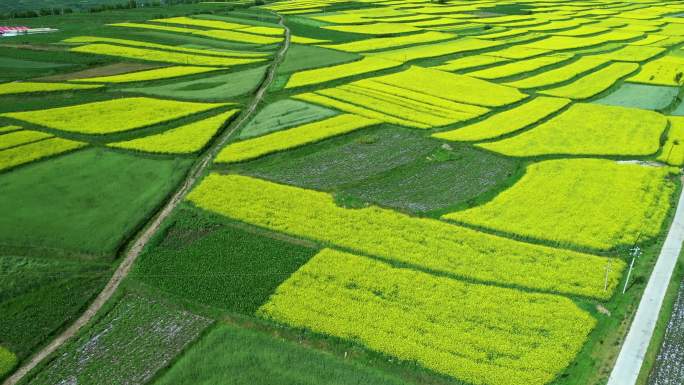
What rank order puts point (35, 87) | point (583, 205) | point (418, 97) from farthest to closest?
point (418, 97) < point (35, 87) < point (583, 205)

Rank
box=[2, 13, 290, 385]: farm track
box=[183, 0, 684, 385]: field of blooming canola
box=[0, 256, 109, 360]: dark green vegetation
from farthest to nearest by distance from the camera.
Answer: box=[183, 0, 684, 385]: field of blooming canola < box=[0, 256, 109, 360]: dark green vegetation < box=[2, 13, 290, 385]: farm track

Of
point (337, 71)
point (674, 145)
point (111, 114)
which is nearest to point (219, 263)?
point (111, 114)

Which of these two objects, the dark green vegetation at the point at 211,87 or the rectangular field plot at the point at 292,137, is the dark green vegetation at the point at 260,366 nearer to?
the rectangular field plot at the point at 292,137

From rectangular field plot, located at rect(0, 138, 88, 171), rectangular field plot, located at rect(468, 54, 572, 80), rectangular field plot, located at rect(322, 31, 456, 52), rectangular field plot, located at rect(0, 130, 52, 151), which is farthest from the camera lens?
rectangular field plot, located at rect(322, 31, 456, 52)

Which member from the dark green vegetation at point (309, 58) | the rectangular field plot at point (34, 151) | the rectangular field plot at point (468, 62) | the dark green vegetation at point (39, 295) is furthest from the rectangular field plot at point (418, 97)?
the dark green vegetation at point (39, 295)

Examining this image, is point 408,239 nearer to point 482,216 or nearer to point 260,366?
point 482,216

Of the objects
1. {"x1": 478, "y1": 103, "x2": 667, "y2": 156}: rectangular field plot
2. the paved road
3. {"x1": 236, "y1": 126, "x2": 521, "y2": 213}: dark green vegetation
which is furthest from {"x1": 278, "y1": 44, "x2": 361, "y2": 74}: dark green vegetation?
the paved road

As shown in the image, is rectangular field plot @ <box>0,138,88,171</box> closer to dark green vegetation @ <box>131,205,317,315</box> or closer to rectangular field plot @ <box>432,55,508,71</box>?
dark green vegetation @ <box>131,205,317,315</box>
